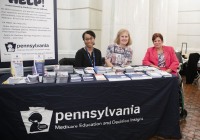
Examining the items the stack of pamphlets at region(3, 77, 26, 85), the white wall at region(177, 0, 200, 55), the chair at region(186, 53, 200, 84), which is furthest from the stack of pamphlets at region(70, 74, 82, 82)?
the white wall at region(177, 0, 200, 55)

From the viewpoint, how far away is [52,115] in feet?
7.09

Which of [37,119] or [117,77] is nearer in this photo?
[37,119]

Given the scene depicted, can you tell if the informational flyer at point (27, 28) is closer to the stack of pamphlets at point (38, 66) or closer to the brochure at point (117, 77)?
the stack of pamphlets at point (38, 66)

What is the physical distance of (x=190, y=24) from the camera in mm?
7738

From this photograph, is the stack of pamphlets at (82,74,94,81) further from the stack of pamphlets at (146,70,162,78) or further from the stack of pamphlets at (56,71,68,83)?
the stack of pamphlets at (146,70,162,78)

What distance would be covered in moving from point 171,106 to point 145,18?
219cm

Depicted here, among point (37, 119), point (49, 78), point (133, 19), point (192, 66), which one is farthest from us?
point (192, 66)

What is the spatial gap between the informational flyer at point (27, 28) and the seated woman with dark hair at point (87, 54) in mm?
380

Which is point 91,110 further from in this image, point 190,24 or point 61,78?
point 190,24

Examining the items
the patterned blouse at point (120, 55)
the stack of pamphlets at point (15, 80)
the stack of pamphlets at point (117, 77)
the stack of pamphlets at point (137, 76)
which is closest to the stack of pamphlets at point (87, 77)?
the stack of pamphlets at point (117, 77)

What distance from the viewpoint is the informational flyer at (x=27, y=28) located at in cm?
262

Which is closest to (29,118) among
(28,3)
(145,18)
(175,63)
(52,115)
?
(52,115)

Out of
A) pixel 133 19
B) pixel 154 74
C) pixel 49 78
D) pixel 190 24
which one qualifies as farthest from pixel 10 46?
pixel 190 24

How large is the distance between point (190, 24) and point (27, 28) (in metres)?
6.58
